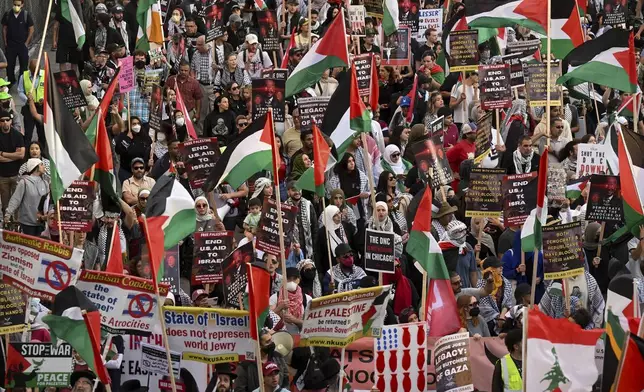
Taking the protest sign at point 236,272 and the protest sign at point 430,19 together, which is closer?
the protest sign at point 236,272

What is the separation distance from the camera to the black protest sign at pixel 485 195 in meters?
21.4

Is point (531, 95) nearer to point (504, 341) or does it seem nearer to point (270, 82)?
point (270, 82)

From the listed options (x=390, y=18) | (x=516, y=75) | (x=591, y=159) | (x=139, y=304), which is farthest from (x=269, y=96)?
(x=139, y=304)

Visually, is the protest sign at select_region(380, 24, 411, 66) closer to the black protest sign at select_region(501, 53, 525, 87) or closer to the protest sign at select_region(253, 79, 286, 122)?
the black protest sign at select_region(501, 53, 525, 87)

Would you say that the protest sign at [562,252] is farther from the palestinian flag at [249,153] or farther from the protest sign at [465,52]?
the protest sign at [465,52]

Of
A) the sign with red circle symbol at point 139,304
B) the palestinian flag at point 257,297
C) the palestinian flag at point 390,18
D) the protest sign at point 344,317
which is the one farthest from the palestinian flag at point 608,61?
the sign with red circle symbol at point 139,304

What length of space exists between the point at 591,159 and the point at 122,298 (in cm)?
743

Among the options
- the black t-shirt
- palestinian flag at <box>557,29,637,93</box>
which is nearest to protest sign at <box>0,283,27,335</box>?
the black t-shirt

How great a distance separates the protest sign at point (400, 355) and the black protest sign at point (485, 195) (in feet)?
12.4

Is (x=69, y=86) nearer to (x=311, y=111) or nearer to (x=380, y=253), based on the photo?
(x=311, y=111)

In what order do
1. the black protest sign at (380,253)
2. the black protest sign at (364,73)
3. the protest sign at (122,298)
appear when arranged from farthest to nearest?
the black protest sign at (364,73) < the black protest sign at (380,253) < the protest sign at (122,298)

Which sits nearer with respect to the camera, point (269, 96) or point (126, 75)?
point (269, 96)

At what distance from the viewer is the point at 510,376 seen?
17.2 m

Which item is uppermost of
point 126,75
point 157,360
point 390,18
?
point 390,18
